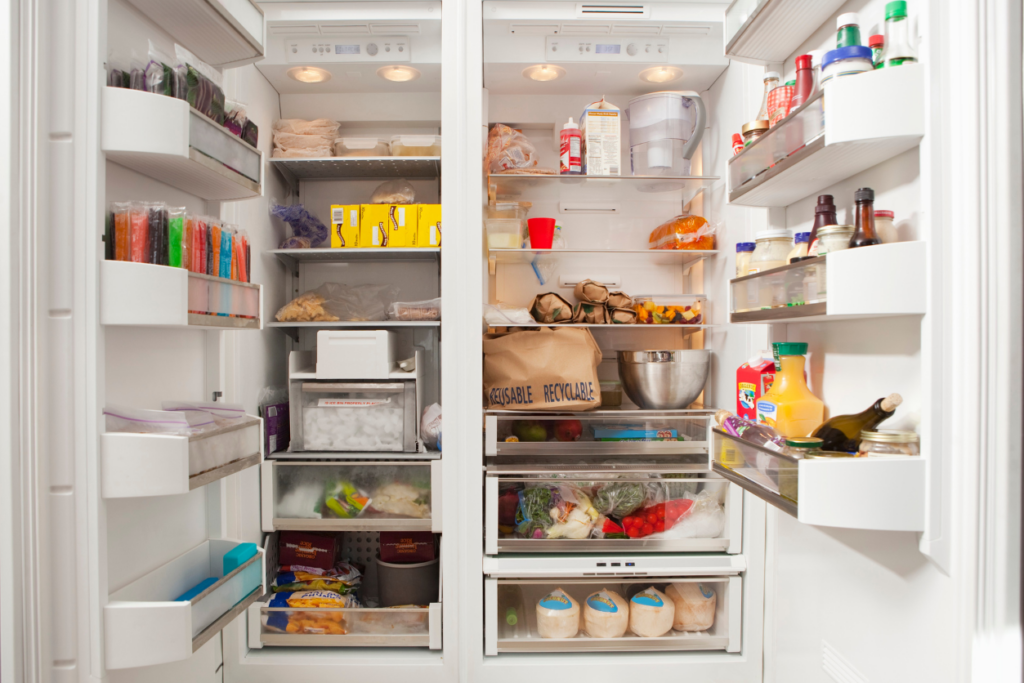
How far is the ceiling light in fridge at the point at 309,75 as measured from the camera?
1.99m

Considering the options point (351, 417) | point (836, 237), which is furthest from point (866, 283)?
point (351, 417)

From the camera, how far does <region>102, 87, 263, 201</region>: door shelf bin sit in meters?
1.03

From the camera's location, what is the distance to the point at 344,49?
75.4 inches

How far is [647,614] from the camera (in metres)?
1.80

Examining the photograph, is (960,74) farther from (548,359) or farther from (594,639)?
(594,639)

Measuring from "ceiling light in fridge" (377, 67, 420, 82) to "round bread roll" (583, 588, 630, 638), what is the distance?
1.87 meters

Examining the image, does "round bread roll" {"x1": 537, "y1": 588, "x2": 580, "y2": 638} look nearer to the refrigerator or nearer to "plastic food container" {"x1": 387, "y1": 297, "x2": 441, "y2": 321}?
the refrigerator

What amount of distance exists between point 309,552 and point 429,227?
3.88ft

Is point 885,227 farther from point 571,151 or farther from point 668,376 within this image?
point 571,151

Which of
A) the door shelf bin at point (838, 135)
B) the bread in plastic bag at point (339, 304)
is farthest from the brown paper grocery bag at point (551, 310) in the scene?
the door shelf bin at point (838, 135)

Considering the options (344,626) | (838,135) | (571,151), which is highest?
(571,151)

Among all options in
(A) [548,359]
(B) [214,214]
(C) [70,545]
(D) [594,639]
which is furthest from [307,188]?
(D) [594,639]

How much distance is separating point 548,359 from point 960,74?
124 cm

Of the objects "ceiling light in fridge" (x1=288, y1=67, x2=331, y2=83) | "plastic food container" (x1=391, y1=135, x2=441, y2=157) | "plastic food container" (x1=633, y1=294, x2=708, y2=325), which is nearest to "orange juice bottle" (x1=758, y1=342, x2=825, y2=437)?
"plastic food container" (x1=633, y1=294, x2=708, y2=325)
